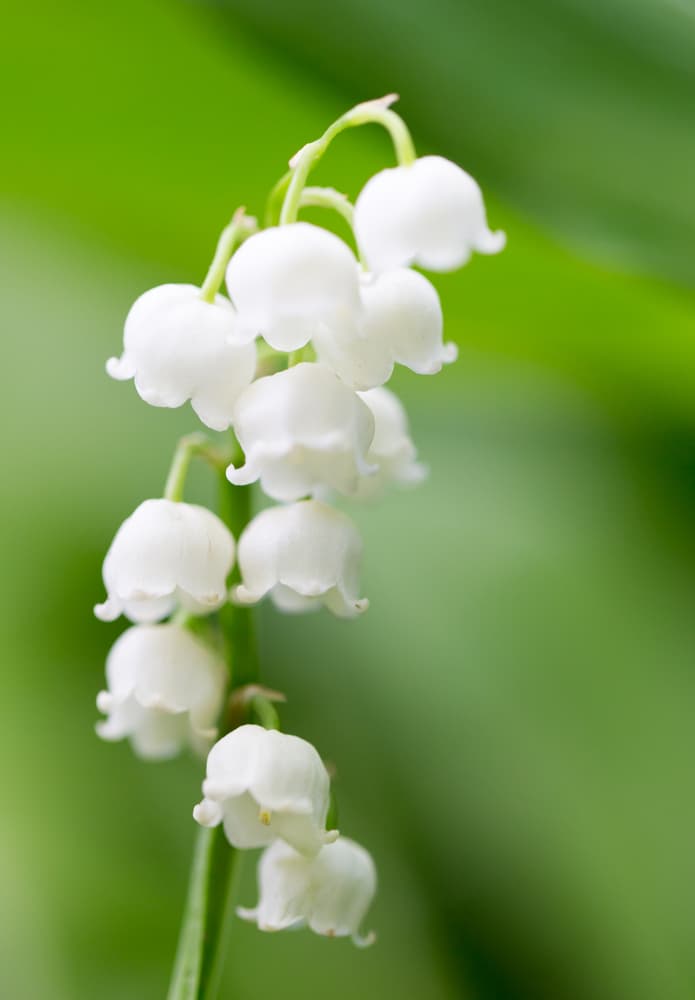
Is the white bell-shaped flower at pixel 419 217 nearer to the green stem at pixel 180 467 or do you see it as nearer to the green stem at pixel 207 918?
the green stem at pixel 180 467

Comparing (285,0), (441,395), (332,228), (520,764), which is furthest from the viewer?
(441,395)

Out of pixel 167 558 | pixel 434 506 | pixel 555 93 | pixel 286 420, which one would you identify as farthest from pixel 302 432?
pixel 434 506

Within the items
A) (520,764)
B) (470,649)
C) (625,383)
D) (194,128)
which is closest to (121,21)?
(194,128)

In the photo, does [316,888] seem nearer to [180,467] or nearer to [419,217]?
[180,467]

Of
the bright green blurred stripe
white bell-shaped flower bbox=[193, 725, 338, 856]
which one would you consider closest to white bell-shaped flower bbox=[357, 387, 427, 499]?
white bell-shaped flower bbox=[193, 725, 338, 856]

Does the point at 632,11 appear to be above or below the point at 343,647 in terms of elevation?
above

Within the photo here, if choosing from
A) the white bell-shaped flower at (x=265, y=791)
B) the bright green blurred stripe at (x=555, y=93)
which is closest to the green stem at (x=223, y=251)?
the white bell-shaped flower at (x=265, y=791)

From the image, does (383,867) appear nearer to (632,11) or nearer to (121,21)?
(632,11)

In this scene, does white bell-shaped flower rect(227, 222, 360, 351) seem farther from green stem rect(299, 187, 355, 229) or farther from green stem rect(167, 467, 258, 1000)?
green stem rect(167, 467, 258, 1000)
